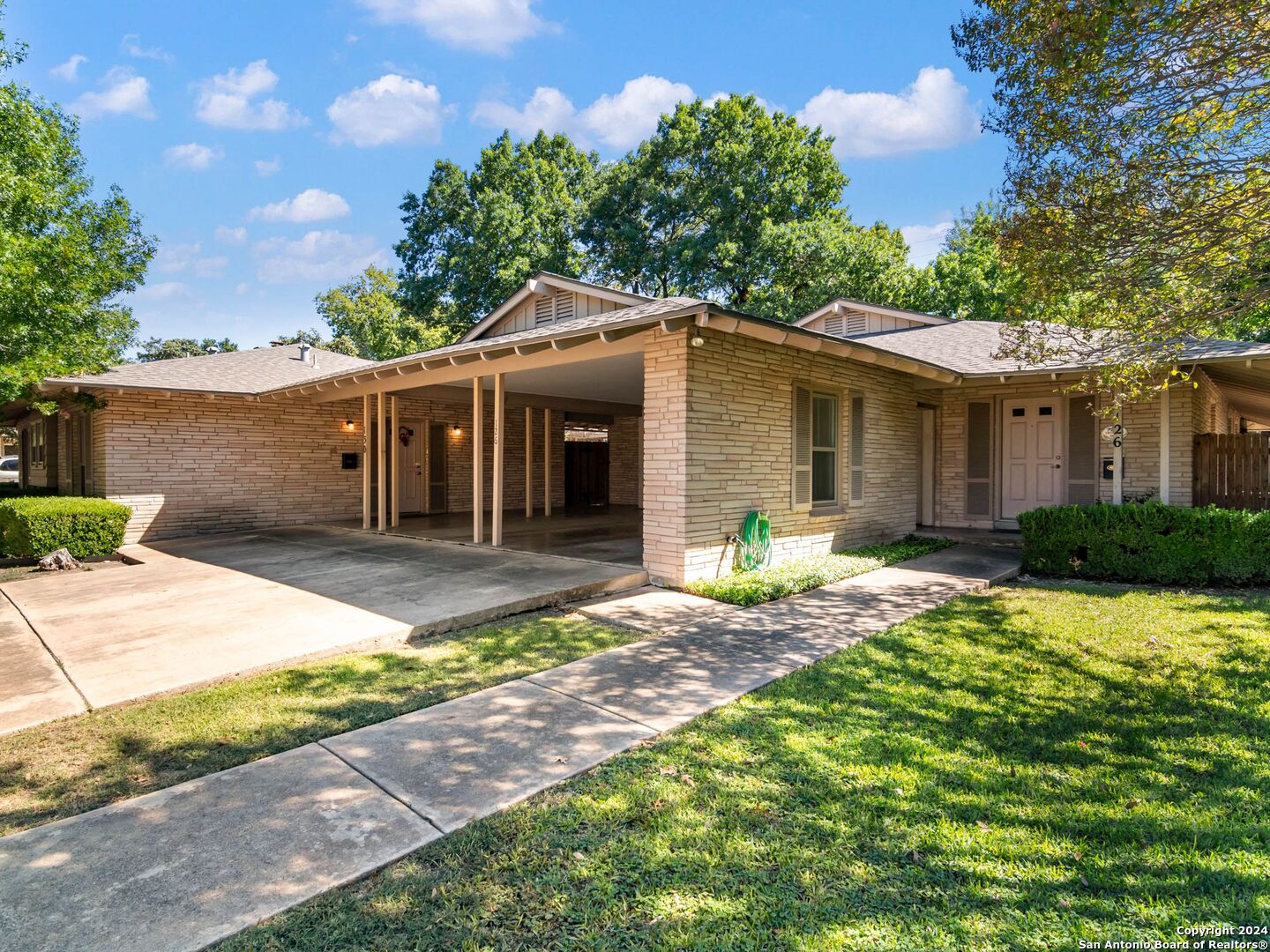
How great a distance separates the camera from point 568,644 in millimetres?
5180

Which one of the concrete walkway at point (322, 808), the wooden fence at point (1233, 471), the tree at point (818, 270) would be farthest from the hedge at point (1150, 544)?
the tree at point (818, 270)

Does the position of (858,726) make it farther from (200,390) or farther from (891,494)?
(200,390)

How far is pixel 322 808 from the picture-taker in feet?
9.02

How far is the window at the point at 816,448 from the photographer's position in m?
8.68

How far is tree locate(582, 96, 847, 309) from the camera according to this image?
24.6 meters

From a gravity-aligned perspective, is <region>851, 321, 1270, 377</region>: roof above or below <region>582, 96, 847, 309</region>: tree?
below

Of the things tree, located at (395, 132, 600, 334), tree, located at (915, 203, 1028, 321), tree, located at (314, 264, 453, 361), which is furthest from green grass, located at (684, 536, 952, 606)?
tree, located at (314, 264, 453, 361)

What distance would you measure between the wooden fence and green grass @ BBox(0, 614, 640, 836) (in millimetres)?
9119

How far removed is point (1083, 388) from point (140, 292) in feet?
49.0

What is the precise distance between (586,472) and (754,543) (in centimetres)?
1025

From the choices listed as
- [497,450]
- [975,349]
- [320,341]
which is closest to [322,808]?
[497,450]

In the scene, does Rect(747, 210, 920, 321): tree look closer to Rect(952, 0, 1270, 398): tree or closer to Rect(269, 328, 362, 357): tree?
Rect(952, 0, 1270, 398): tree

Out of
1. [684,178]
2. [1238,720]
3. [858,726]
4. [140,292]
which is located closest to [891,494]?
[1238,720]

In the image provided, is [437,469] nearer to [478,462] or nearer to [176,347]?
[478,462]
